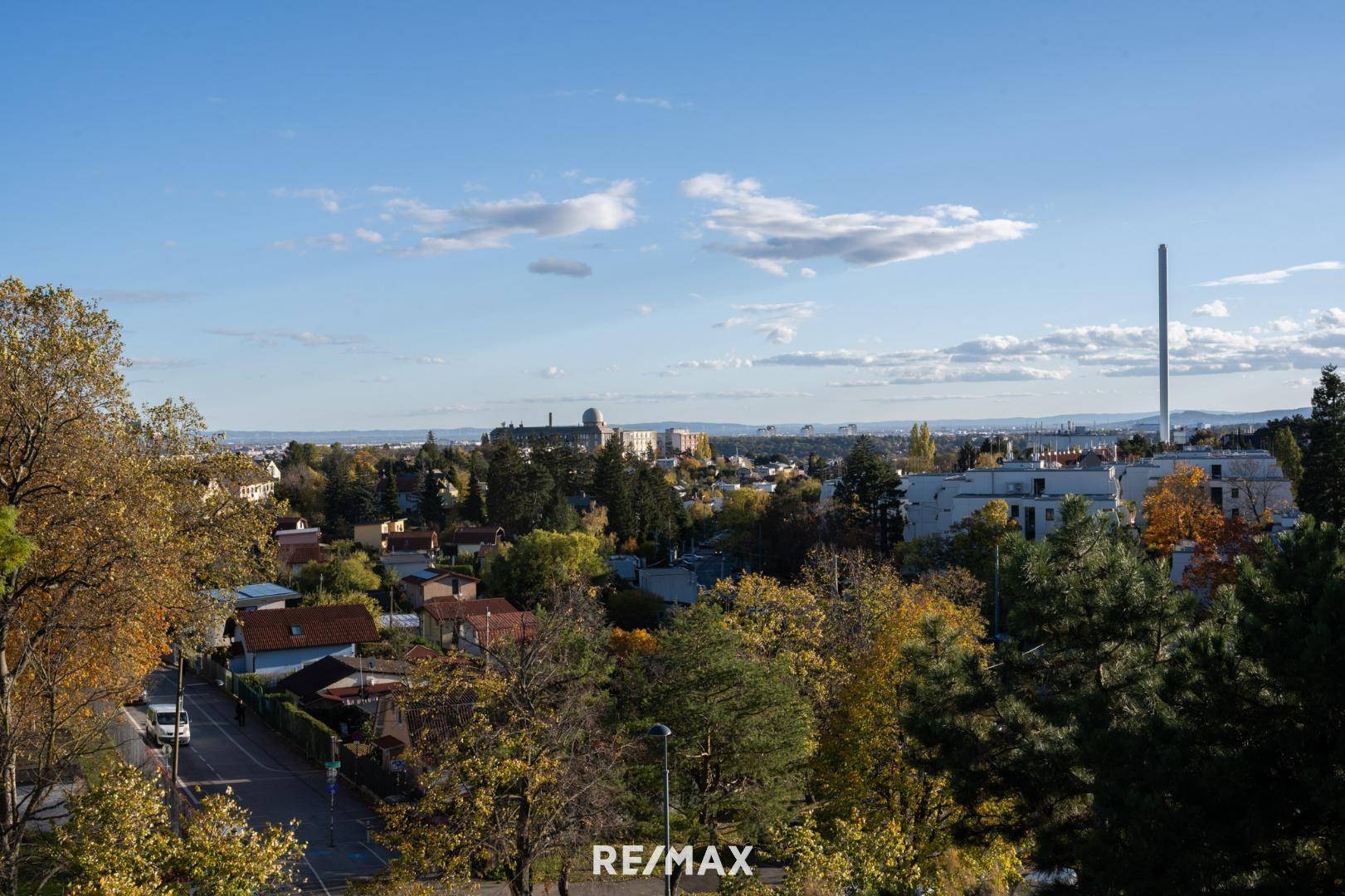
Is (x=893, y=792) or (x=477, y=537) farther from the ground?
(x=477, y=537)

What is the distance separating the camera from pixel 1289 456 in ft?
186

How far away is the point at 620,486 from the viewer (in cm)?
6425

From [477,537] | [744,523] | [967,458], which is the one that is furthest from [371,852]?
[967,458]

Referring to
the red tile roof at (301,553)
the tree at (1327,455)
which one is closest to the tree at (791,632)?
the tree at (1327,455)

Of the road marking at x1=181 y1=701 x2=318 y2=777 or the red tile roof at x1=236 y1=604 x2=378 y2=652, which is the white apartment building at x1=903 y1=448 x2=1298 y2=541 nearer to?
the red tile roof at x1=236 y1=604 x2=378 y2=652

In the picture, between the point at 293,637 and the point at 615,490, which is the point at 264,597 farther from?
the point at 615,490

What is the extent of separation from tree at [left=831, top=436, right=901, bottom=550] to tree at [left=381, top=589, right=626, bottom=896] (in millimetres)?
36059

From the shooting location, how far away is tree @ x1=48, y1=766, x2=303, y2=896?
33.6 ft

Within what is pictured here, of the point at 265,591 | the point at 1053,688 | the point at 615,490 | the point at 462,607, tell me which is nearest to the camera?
the point at 1053,688

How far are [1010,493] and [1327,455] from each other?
16.3 meters

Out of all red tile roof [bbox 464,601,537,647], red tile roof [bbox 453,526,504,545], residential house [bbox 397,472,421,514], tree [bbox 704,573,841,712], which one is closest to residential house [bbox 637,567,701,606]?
red tile roof [bbox 464,601,537,647]

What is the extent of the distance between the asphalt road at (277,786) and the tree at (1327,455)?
33.9 m

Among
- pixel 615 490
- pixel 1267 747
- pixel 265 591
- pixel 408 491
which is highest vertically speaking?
pixel 1267 747

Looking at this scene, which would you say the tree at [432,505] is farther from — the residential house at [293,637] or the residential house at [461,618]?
the residential house at [293,637]
